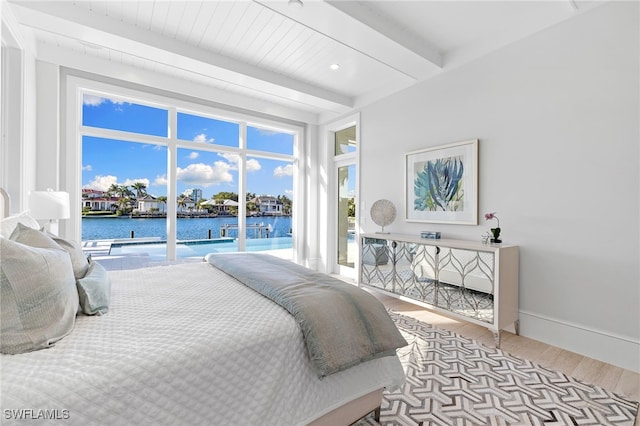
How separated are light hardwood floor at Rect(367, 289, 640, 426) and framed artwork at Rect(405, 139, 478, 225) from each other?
3.49ft

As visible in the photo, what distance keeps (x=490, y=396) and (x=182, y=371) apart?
181 centimetres

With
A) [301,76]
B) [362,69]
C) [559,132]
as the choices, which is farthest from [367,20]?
[559,132]

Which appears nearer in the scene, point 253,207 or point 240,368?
point 240,368

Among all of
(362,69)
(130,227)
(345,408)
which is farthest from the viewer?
(130,227)

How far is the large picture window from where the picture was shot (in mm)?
3607

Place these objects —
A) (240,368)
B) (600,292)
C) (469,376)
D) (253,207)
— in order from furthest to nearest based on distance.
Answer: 1. (253,207)
2. (600,292)
3. (469,376)
4. (240,368)

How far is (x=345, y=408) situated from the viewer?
1.38 metres

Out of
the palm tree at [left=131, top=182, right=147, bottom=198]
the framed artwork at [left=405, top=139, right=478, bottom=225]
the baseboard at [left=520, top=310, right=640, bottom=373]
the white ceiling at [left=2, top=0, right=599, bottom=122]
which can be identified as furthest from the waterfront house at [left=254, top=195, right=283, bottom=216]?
the baseboard at [left=520, top=310, right=640, bottom=373]

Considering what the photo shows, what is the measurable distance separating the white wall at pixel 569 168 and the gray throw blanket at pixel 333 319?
75.8 inches

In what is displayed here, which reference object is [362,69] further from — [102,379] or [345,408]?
Result: [102,379]

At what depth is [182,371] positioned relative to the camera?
3.23ft

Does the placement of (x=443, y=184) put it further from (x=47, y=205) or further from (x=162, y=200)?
(x=47, y=205)

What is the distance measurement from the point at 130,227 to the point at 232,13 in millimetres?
2857

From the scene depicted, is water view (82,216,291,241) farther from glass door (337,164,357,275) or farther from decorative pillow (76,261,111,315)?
decorative pillow (76,261,111,315)
